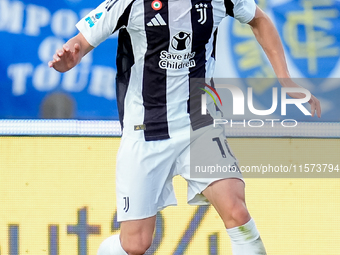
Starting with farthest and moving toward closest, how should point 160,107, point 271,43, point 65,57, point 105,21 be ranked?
point 271,43
point 160,107
point 105,21
point 65,57

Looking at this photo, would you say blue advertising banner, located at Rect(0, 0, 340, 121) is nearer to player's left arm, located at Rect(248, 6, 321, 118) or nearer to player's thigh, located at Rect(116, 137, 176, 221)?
player's left arm, located at Rect(248, 6, 321, 118)

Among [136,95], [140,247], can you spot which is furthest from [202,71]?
[140,247]

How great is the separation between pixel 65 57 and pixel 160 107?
1.91 feet

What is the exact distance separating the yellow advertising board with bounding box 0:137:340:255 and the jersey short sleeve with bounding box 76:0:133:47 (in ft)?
3.89

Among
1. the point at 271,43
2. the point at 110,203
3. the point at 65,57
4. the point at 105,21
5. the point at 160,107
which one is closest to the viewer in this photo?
the point at 65,57

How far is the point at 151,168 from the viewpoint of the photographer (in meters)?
2.71

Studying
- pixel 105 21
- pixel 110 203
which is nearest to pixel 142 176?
pixel 105 21

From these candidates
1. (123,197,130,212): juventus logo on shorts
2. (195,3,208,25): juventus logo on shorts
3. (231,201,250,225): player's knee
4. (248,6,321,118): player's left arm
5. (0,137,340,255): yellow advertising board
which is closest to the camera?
(231,201,250,225): player's knee

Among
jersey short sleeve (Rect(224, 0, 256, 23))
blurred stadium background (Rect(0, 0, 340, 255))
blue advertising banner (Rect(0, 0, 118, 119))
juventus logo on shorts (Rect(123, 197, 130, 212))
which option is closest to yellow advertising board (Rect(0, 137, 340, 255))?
blurred stadium background (Rect(0, 0, 340, 255))

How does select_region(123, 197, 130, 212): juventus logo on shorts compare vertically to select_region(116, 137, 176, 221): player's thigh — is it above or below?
below

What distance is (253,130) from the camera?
3.60 metres

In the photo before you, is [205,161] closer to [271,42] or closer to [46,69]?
[271,42]

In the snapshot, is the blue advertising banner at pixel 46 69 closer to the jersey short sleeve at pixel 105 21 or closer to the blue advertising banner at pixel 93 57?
the blue advertising banner at pixel 93 57

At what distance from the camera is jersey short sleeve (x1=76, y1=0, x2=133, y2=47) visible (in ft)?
8.55
